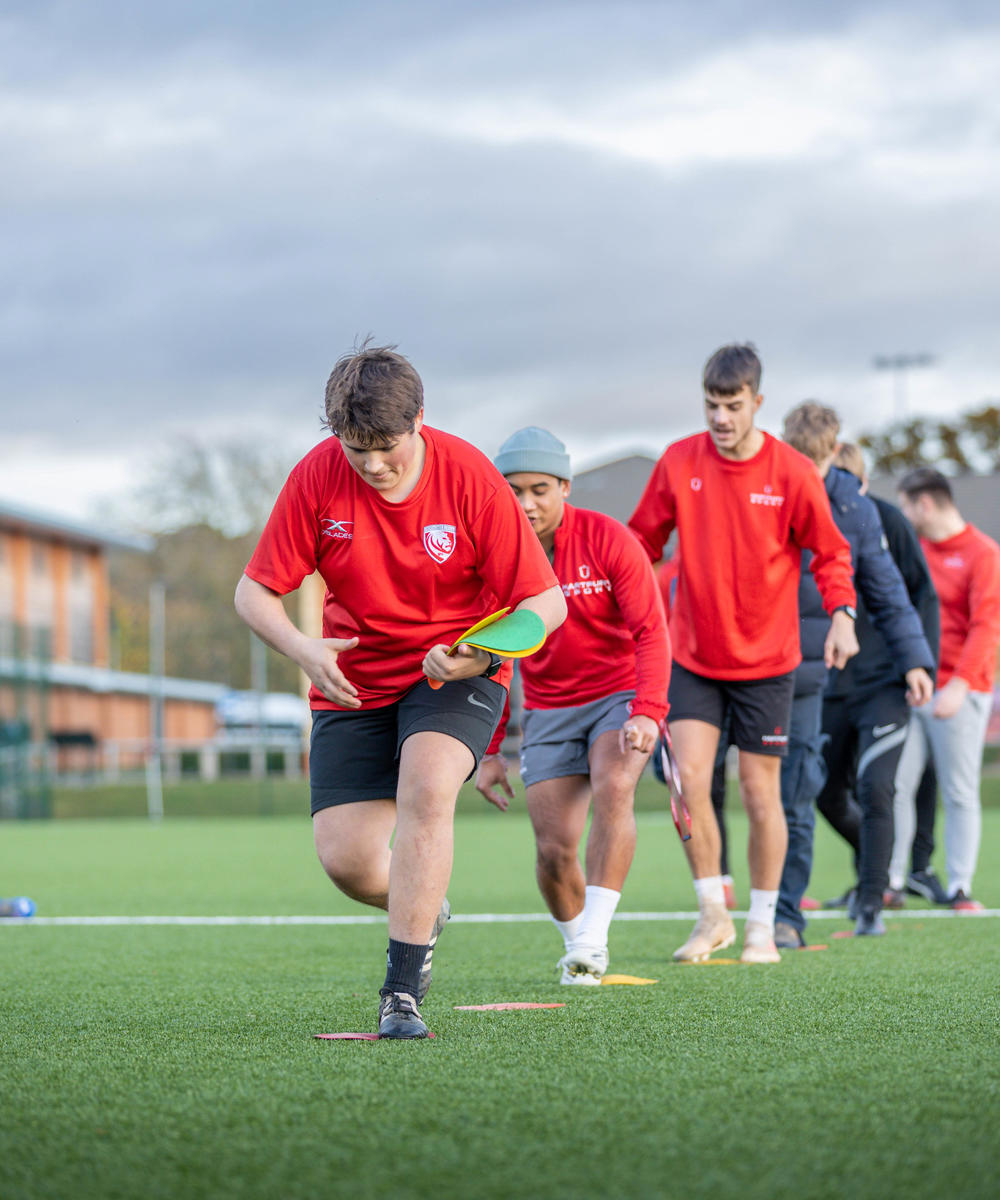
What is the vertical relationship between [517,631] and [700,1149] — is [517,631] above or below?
above

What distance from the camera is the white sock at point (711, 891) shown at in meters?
5.86

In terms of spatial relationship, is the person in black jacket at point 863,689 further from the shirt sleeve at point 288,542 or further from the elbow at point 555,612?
the shirt sleeve at point 288,542

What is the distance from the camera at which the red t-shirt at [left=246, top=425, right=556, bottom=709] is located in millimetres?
4090

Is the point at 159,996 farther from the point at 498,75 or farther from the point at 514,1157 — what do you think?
the point at 498,75

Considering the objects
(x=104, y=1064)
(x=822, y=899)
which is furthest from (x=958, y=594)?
(x=104, y=1064)

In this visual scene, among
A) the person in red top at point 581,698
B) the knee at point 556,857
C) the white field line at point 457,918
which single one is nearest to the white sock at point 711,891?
the person in red top at point 581,698

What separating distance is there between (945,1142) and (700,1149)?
0.42m

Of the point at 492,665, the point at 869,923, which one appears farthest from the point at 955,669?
the point at 492,665

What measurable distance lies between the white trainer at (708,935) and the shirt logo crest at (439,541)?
230cm

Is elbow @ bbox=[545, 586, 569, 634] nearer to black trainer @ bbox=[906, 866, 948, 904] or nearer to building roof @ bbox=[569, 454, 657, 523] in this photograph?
building roof @ bbox=[569, 454, 657, 523]

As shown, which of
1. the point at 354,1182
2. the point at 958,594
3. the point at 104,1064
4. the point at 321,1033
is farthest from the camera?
the point at 958,594

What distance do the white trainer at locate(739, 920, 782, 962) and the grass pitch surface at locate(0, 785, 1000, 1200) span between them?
0.14 metres

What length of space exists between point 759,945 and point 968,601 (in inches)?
128

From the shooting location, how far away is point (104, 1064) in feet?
11.3
